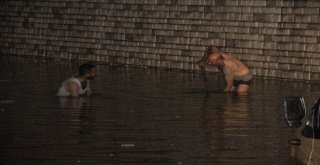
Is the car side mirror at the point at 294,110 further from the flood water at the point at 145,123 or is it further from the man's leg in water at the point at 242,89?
the man's leg in water at the point at 242,89

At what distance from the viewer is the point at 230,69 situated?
78.8 feet

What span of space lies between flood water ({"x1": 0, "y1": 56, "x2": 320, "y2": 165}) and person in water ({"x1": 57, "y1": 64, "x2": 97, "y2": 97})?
25 centimetres

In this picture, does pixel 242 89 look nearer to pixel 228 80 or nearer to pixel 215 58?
pixel 228 80

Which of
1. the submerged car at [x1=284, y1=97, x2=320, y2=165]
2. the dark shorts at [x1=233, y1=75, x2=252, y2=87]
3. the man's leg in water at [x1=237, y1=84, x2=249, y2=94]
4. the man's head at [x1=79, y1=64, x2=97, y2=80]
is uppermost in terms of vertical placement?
the submerged car at [x1=284, y1=97, x2=320, y2=165]

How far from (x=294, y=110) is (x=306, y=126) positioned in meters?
0.30

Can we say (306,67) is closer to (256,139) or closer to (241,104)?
(241,104)

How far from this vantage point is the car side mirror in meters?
8.98

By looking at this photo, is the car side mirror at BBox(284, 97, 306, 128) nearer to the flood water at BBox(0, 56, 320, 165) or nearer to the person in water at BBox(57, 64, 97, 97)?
the flood water at BBox(0, 56, 320, 165)

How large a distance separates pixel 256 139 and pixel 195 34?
1666 centimetres

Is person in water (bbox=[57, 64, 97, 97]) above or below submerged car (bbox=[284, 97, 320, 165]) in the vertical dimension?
below

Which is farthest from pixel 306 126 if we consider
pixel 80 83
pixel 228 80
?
pixel 228 80

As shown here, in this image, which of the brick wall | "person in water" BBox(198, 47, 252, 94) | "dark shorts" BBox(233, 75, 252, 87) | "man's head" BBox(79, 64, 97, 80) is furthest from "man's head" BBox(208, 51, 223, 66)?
the brick wall

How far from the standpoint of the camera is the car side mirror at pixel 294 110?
898cm

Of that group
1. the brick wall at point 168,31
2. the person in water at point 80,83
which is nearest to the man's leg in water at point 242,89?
the person in water at point 80,83
